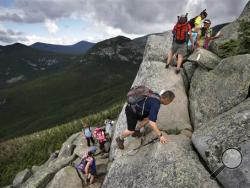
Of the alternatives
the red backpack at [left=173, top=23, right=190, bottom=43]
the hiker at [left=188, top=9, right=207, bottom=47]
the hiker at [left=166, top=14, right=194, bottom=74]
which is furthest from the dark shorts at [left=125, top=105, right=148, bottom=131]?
the hiker at [left=188, top=9, right=207, bottom=47]

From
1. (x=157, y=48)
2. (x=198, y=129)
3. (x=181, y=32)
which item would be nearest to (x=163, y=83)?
(x=181, y=32)

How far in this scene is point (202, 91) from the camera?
54.9 ft

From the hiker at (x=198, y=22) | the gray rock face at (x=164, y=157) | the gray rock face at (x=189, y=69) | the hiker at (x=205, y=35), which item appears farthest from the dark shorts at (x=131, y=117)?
the hiker at (x=205, y=35)

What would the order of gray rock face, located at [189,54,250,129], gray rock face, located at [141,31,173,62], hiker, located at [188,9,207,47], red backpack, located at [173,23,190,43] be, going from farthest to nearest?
gray rock face, located at [141,31,173,62]
hiker, located at [188,9,207,47]
red backpack, located at [173,23,190,43]
gray rock face, located at [189,54,250,129]

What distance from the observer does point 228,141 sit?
12.0m

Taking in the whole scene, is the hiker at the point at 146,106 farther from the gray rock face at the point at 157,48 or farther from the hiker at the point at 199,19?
the hiker at the point at 199,19

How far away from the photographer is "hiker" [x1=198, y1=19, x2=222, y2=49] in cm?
2133

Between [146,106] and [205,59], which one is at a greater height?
[205,59]

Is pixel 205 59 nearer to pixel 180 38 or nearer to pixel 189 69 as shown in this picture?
pixel 189 69

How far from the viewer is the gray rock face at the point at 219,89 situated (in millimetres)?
14398

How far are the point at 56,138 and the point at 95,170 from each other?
3619cm

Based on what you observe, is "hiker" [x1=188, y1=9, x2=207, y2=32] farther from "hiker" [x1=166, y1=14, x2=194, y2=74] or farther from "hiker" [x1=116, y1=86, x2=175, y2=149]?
"hiker" [x1=116, y1=86, x2=175, y2=149]

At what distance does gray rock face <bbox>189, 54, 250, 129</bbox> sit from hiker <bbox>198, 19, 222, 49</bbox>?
4.35 m

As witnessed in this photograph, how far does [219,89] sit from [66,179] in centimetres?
1034
